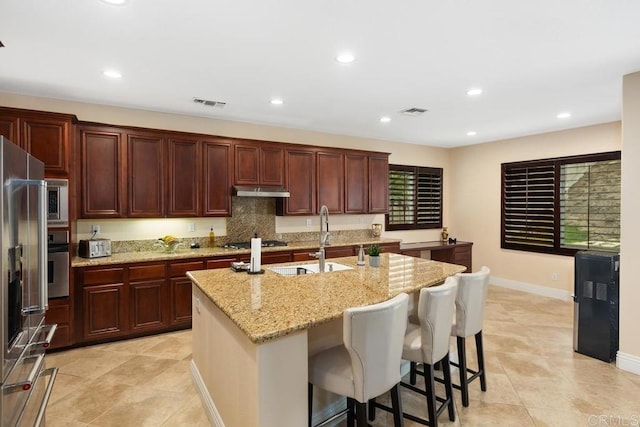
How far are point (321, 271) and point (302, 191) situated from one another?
2.42 m

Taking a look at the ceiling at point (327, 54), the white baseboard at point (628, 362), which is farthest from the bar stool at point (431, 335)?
the white baseboard at point (628, 362)

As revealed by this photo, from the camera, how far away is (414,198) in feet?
22.8

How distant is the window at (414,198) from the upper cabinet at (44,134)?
497 centimetres

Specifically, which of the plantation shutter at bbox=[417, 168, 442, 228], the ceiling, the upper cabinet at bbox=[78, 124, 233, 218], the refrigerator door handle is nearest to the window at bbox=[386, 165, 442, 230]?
the plantation shutter at bbox=[417, 168, 442, 228]

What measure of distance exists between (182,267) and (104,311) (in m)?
0.89

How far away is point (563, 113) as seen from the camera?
14.9 feet

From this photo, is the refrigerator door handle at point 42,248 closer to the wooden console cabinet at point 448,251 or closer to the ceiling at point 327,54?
the ceiling at point 327,54

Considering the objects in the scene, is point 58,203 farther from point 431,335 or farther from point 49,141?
point 431,335

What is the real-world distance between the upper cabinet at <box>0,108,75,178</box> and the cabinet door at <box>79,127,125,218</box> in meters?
0.27

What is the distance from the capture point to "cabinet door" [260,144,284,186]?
4.92 m

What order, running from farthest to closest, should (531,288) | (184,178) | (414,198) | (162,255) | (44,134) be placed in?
(414,198) → (531,288) → (184,178) → (162,255) → (44,134)

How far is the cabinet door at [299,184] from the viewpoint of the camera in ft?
16.9

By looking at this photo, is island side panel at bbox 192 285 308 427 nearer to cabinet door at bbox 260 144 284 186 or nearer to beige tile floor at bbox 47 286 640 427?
beige tile floor at bbox 47 286 640 427

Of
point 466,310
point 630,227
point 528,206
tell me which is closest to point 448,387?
point 466,310
